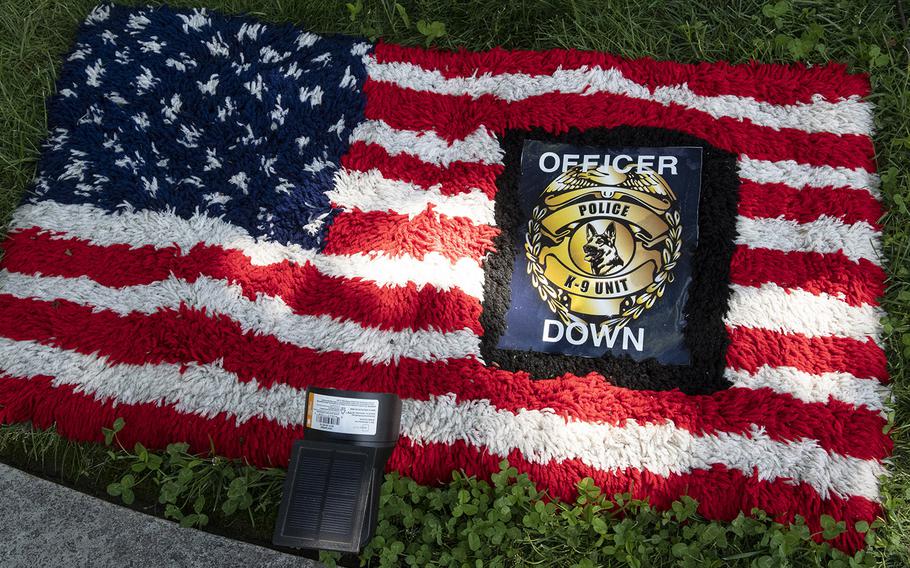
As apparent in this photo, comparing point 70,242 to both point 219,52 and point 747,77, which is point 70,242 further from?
point 747,77

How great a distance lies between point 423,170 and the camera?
5.72 feet

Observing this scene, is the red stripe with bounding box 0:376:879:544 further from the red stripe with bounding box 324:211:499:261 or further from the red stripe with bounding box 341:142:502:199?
the red stripe with bounding box 341:142:502:199

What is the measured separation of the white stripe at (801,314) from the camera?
154cm

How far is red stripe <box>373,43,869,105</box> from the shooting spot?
171 cm

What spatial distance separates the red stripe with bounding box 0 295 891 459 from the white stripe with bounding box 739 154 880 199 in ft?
1.83

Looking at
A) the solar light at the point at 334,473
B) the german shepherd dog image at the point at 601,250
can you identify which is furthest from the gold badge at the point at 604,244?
the solar light at the point at 334,473

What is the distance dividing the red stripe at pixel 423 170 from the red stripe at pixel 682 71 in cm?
29

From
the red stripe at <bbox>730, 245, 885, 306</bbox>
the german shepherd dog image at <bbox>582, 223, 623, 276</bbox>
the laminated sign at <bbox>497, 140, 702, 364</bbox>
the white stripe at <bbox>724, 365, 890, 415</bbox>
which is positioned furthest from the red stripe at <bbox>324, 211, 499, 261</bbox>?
the white stripe at <bbox>724, 365, 890, 415</bbox>

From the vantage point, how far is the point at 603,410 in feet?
5.01

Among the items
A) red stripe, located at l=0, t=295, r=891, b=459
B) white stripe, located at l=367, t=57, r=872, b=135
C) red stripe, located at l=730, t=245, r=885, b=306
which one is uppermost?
white stripe, located at l=367, t=57, r=872, b=135

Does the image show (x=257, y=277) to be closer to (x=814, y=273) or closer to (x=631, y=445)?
(x=631, y=445)

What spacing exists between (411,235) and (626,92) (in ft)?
2.35

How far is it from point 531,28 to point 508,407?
1.12 meters

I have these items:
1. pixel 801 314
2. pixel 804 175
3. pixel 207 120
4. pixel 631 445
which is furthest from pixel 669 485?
pixel 207 120
